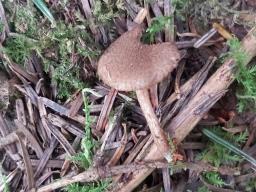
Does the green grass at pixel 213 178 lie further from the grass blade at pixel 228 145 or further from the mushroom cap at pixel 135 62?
the mushroom cap at pixel 135 62

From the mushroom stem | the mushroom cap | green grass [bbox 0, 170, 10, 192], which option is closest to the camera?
the mushroom cap

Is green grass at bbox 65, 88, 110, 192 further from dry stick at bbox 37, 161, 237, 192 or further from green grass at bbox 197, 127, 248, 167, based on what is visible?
green grass at bbox 197, 127, 248, 167

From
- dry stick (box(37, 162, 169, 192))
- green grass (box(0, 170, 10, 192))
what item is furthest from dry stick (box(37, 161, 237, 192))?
green grass (box(0, 170, 10, 192))

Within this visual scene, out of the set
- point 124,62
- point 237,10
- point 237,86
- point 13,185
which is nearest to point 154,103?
point 124,62

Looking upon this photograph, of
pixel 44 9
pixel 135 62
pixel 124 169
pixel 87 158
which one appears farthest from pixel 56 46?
pixel 124 169

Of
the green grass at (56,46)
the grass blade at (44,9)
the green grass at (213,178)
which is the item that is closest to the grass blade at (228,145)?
the green grass at (213,178)

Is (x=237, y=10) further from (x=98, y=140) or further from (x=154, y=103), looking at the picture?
(x=98, y=140)
